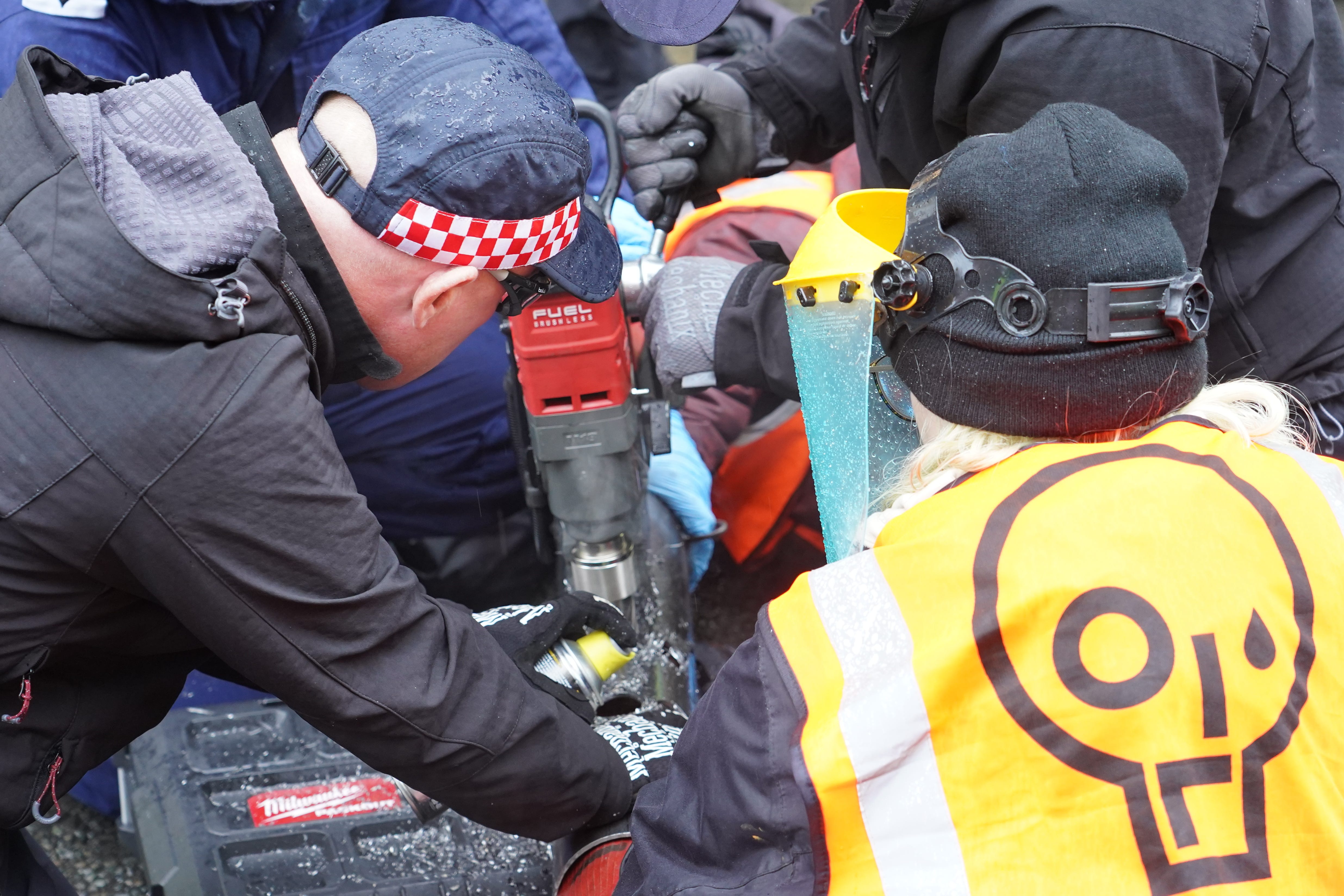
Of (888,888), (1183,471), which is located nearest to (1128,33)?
(1183,471)

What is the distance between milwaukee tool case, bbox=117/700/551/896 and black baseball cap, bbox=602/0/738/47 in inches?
50.5

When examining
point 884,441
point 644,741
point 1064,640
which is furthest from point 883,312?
point 644,741

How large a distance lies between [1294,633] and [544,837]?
3.23 ft

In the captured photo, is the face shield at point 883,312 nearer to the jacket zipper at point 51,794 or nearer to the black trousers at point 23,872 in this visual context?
the jacket zipper at point 51,794

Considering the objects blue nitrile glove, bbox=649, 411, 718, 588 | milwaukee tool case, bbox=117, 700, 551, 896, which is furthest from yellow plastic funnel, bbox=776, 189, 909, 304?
milwaukee tool case, bbox=117, 700, 551, 896

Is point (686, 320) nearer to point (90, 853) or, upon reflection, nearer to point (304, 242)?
point (304, 242)

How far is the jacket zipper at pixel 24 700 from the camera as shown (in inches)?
49.8

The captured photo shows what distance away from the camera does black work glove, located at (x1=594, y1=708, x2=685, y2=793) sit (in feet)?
5.33

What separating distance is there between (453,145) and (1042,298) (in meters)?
0.67

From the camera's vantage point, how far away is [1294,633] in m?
0.99

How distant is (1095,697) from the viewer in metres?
0.95

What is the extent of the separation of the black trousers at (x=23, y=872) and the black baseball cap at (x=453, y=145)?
959 millimetres

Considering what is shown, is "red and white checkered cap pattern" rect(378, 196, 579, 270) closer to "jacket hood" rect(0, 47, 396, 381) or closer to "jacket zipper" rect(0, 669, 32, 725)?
"jacket hood" rect(0, 47, 396, 381)

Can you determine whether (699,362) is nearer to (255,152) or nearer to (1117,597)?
(255,152)
